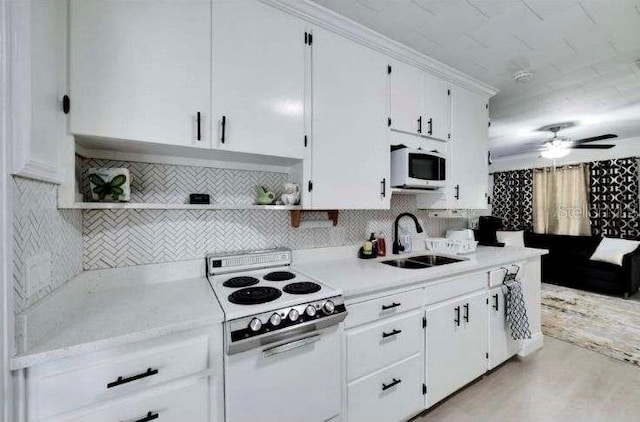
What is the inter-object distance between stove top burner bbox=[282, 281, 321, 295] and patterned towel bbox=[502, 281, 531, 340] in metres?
1.72

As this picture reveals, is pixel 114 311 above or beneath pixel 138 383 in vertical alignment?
above

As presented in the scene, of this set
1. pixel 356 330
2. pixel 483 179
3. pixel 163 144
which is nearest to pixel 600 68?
pixel 483 179

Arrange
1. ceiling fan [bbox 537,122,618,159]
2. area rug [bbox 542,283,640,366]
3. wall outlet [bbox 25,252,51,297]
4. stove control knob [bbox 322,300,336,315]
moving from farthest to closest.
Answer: ceiling fan [bbox 537,122,618,159] → area rug [bbox 542,283,640,366] → stove control knob [bbox 322,300,336,315] → wall outlet [bbox 25,252,51,297]

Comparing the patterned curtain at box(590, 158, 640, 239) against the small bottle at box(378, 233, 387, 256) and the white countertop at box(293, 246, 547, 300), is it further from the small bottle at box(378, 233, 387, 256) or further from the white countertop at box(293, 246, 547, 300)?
the small bottle at box(378, 233, 387, 256)

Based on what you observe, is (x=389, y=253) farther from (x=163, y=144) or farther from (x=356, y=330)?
(x=163, y=144)

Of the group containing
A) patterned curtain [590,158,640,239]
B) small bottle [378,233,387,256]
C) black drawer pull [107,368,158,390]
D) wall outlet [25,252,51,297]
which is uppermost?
patterned curtain [590,158,640,239]

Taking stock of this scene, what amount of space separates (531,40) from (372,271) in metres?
1.92

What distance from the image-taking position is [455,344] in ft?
6.16

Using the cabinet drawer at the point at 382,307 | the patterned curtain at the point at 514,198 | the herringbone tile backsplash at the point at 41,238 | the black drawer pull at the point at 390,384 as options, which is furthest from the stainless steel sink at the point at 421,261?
the patterned curtain at the point at 514,198

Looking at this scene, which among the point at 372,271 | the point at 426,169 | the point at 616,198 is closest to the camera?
the point at 372,271

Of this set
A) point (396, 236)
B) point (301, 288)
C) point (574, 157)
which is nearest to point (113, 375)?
point (301, 288)

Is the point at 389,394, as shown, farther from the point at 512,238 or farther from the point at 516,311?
the point at 512,238

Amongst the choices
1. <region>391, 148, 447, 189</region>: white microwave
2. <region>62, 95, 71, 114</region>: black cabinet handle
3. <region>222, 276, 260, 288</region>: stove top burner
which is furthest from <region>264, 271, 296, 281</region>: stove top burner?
<region>62, 95, 71, 114</region>: black cabinet handle

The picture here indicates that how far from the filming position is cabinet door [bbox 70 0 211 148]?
109 centimetres
